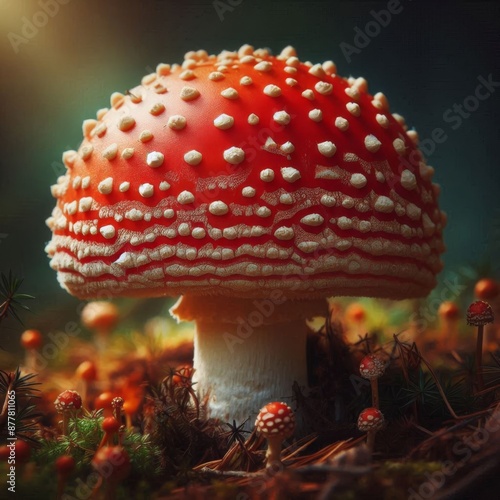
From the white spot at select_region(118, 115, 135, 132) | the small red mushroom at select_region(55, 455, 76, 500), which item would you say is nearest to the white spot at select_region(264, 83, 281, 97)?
the white spot at select_region(118, 115, 135, 132)

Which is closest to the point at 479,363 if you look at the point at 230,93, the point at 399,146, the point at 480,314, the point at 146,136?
the point at 480,314

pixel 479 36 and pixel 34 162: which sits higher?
pixel 479 36

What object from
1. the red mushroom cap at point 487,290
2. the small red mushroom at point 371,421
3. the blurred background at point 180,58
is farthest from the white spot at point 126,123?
the red mushroom cap at point 487,290

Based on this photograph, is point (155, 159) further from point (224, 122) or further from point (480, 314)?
point (480, 314)

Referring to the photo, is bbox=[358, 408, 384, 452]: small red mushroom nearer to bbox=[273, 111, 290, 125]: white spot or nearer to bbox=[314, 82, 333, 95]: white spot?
bbox=[273, 111, 290, 125]: white spot

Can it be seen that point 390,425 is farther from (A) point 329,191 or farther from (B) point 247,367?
(A) point 329,191

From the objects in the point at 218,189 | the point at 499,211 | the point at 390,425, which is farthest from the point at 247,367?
the point at 499,211

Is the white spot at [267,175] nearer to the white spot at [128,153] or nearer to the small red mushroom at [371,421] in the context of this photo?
the white spot at [128,153]
